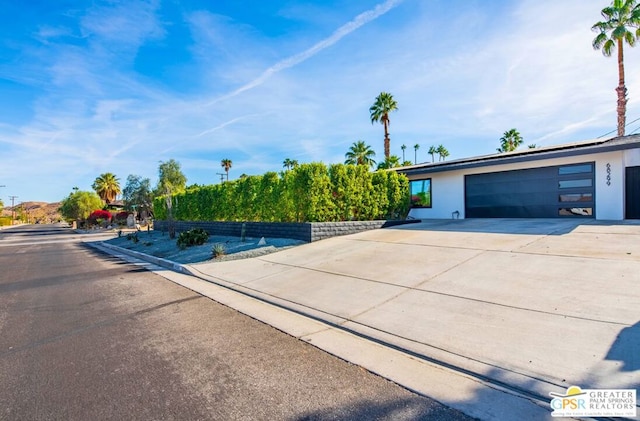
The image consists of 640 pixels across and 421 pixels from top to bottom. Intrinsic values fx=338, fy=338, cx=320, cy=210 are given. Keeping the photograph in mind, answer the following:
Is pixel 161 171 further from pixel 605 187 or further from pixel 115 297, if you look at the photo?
pixel 605 187

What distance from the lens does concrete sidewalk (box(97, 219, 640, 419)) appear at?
10.4 feet

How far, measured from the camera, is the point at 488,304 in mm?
4926

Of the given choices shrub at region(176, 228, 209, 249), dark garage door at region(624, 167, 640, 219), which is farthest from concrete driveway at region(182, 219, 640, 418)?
shrub at region(176, 228, 209, 249)

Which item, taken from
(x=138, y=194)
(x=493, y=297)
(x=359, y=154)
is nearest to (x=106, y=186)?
(x=138, y=194)

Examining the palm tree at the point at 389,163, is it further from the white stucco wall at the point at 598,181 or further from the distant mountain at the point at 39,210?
the distant mountain at the point at 39,210

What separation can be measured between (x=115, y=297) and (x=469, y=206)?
14895 millimetres

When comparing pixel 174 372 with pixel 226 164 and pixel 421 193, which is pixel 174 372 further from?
A: pixel 226 164

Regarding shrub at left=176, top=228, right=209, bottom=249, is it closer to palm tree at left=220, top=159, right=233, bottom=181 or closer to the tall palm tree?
the tall palm tree

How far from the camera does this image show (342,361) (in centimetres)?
378

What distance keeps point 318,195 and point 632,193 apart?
1115cm

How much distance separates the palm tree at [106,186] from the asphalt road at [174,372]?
67.4 meters

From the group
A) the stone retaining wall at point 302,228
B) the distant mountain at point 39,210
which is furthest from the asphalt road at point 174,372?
the distant mountain at point 39,210

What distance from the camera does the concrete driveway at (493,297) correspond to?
340 centimetres

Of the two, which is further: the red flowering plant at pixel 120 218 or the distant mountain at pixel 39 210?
the distant mountain at pixel 39 210
